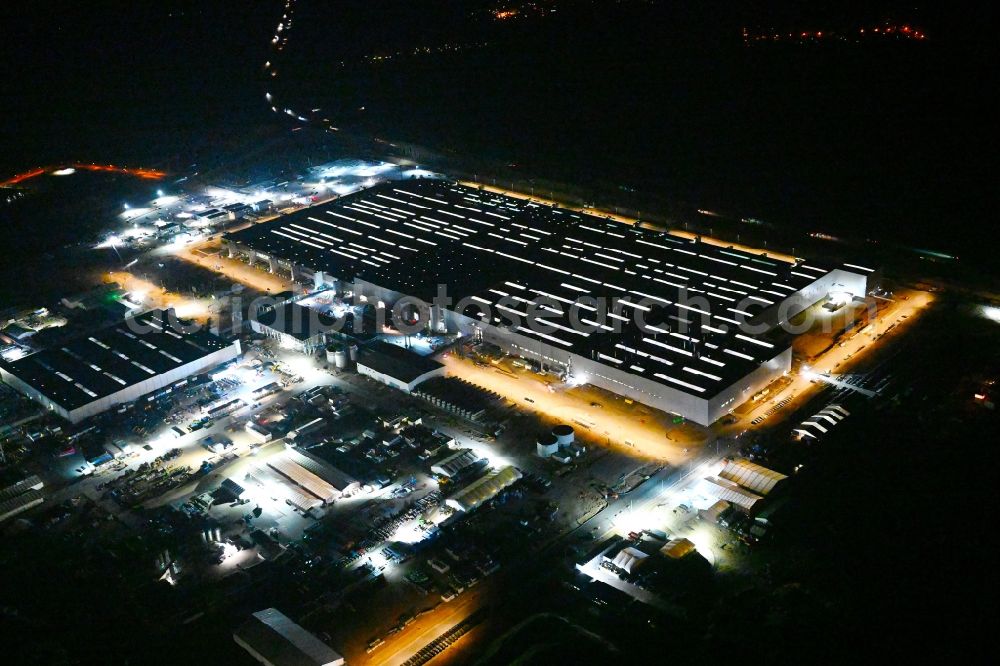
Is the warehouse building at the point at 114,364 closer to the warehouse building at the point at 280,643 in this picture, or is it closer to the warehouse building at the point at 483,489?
the warehouse building at the point at 483,489

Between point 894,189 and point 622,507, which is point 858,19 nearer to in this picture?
point 894,189

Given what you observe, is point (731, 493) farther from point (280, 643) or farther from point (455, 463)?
point (280, 643)

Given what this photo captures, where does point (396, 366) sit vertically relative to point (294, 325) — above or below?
below

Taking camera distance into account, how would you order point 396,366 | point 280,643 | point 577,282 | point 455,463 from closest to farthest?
point 280,643 → point 455,463 → point 396,366 → point 577,282

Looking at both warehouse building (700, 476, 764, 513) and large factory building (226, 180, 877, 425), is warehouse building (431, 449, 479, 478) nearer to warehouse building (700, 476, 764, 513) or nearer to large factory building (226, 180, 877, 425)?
large factory building (226, 180, 877, 425)

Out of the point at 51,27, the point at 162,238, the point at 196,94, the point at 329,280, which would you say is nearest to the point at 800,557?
the point at 329,280

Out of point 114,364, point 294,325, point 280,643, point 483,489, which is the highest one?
point 294,325

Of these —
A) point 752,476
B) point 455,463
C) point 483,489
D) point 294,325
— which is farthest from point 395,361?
point 752,476
